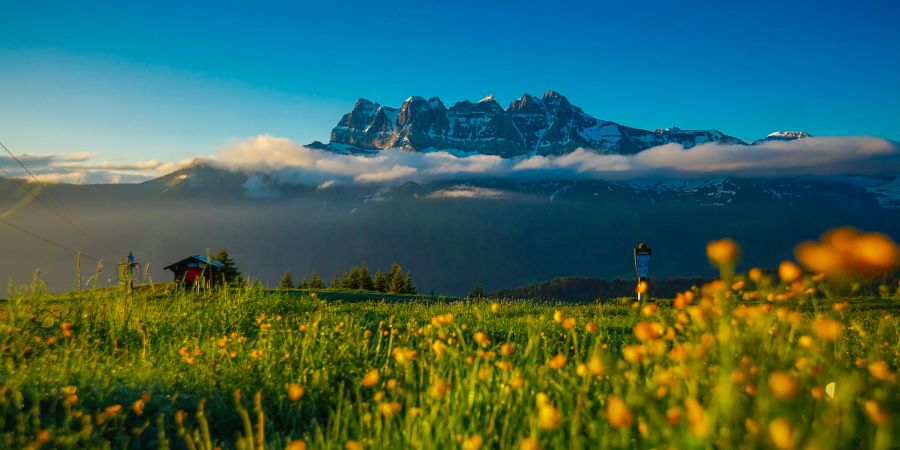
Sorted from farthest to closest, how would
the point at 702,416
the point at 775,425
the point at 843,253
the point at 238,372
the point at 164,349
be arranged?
the point at 164,349 → the point at 238,372 → the point at 843,253 → the point at 702,416 → the point at 775,425

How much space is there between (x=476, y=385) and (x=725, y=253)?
7.52ft

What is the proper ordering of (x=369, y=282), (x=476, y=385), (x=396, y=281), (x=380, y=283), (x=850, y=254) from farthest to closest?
(x=396, y=281) → (x=380, y=283) → (x=369, y=282) → (x=476, y=385) → (x=850, y=254)

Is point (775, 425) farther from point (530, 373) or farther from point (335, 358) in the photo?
point (335, 358)

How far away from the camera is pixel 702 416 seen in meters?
1.64

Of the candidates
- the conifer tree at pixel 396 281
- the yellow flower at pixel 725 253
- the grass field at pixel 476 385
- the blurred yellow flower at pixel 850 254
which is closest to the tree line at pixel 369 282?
the conifer tree at pixel 396 281

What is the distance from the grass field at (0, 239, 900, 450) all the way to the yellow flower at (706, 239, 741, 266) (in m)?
0.12

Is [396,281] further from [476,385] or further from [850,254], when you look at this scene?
[850,254]

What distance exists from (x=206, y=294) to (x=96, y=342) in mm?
4351

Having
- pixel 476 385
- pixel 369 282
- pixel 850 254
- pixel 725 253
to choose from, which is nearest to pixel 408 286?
pixel 369 282

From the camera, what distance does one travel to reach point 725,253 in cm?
181

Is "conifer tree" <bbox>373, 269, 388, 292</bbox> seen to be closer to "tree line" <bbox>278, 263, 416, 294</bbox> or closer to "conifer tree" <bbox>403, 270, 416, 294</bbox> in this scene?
"tree line" <bbox>278, 263, 416, 294</bbox>

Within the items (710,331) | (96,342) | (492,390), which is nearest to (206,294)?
(96,342)

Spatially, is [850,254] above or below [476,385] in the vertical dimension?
above

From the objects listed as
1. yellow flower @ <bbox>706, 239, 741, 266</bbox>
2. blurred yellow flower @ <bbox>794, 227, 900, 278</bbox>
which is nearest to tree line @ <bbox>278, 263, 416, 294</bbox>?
blurred yellow flower @ <bbox>794, 227, 900, 278</bbox>
